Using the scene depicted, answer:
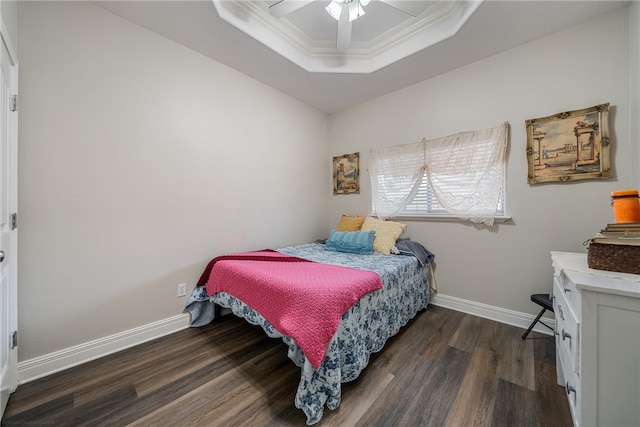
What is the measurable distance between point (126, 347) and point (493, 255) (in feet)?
11.1

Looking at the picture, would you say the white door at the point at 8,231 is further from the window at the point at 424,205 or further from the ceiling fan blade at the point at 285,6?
the window at the point at 424,205

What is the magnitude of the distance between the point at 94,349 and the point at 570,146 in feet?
13.3

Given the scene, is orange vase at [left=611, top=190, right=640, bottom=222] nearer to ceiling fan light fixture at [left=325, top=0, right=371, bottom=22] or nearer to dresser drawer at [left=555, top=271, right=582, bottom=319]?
dresser drawer at [left=555, top=271, right=582, bottom=319]

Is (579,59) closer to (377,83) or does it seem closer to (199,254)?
(377,83)

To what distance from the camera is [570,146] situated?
189 centimetres

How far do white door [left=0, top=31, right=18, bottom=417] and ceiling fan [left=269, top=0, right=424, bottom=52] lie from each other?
1.60 meters

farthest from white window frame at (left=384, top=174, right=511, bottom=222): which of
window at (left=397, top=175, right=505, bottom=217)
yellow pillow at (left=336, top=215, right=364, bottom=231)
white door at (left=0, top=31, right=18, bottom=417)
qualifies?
white door at (left=0, top=31, right=18, bottom=417)

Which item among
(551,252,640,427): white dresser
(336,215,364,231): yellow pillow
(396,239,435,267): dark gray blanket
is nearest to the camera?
(551,252,640,427): white dresser

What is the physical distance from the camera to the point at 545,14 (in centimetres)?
181

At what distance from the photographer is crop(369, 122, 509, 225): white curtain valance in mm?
2238

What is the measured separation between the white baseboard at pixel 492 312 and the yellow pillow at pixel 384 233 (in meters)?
0.83

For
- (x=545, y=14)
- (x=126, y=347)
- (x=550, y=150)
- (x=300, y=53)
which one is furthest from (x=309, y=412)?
(x=545, y=14)

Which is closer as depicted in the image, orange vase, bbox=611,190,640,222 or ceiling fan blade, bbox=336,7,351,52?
orange vase, bbox=611,190,640,222

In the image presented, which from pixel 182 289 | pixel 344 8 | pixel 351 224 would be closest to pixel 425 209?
pixel 351 224
